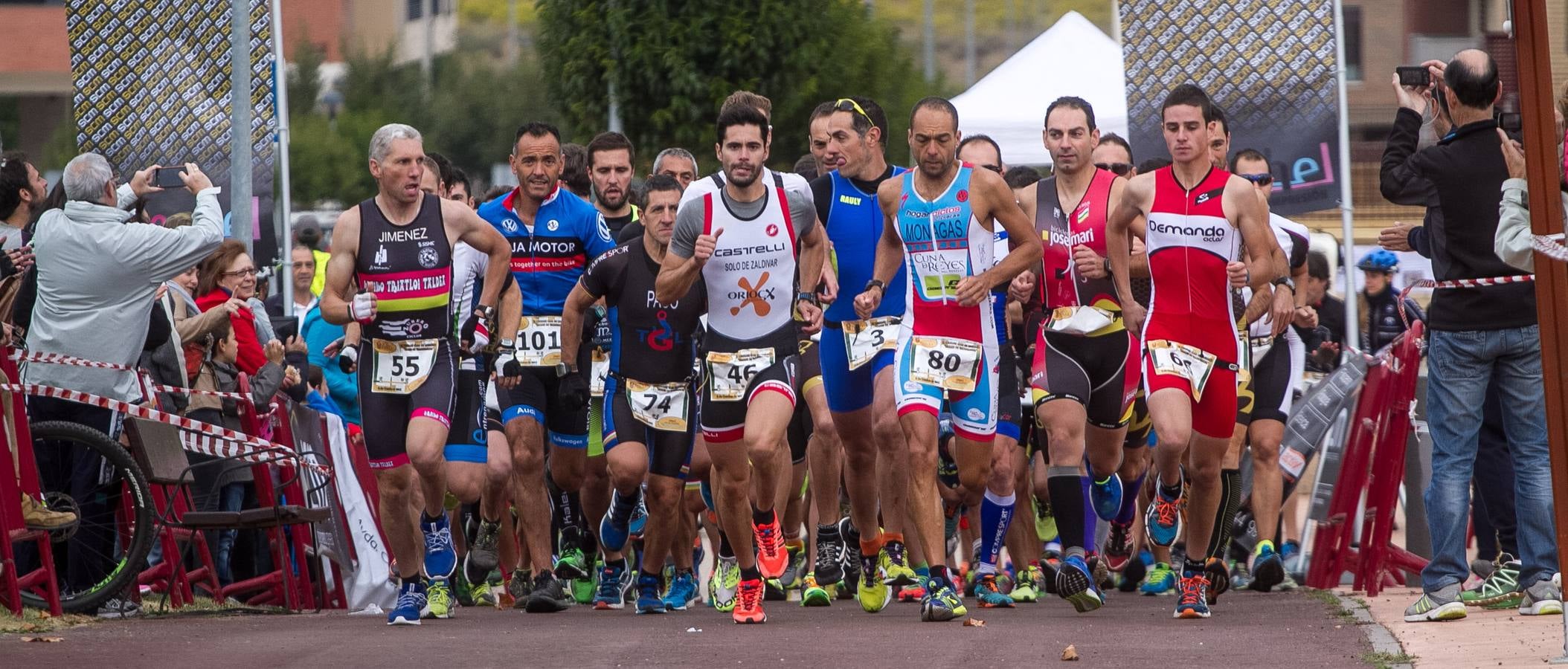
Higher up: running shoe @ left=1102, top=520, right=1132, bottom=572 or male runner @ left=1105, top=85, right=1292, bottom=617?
male runner @ left=1105, top=85, right=1292, bottom=617

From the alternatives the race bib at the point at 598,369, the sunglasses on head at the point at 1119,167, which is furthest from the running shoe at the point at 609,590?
the sunglasses on head at the point at 1119,167

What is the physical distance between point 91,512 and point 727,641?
3.61 metres

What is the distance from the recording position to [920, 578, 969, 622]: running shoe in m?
9.77

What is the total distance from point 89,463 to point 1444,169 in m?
6.46

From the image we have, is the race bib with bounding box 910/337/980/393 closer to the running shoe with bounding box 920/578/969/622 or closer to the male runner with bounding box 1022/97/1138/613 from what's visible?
the running shoe with bounding box 920/578/969/622

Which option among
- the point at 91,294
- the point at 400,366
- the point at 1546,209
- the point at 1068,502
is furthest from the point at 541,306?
the point at 1546,209

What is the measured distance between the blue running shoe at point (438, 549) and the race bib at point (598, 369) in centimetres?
144

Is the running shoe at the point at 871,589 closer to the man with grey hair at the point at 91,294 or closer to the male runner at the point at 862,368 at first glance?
the male runner at the point at 862,368

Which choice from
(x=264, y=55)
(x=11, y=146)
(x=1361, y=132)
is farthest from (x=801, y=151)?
(x=11, y=146)

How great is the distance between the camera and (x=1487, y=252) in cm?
945

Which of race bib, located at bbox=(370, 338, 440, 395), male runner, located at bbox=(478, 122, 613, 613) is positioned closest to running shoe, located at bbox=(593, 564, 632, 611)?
male runner, located at bbox=(478, 122, 613, 613)

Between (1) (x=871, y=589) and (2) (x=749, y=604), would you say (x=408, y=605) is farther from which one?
(1) (x=871, y=589)

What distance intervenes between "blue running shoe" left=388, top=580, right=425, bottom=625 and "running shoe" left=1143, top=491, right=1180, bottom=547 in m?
3.64

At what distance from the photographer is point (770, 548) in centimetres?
1052
